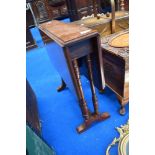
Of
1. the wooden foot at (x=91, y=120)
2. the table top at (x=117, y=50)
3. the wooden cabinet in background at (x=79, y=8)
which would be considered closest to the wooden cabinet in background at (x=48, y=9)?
the wooden cabinet in background at (x=79, y=8)

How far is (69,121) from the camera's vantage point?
1737 millimetres

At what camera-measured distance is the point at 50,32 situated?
1.33m

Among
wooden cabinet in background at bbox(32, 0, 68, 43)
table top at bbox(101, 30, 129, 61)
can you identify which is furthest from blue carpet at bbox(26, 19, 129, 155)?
wooden cabinet in background at bbox(32, 0, 68, 43)

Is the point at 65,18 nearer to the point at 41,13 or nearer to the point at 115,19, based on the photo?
the point at 41,13

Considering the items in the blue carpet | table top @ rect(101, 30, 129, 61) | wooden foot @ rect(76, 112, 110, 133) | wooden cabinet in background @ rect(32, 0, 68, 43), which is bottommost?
the blue carpet

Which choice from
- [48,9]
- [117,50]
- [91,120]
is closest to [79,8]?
[48,9]

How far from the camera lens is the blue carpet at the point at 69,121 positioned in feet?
4.80

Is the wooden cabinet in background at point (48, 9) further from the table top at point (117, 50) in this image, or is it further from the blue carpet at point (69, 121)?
the table top at point (117, 50)

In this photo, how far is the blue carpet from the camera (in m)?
1.46

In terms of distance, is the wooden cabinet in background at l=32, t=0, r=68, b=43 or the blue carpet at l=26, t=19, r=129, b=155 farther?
the wooden cabinet in background at l=32, t=0, r=68, b=43

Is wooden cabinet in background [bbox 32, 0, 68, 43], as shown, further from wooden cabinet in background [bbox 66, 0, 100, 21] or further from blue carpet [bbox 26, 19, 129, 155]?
blue carpet [bbox 26, 19, 129, 155]

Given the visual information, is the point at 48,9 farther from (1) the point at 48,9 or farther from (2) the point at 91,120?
(2) the point at 91,120

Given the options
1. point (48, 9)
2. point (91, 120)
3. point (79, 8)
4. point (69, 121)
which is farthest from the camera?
point (48, 9)
